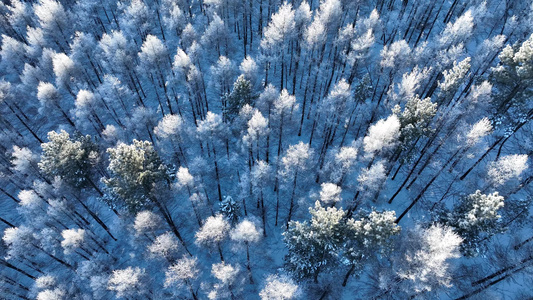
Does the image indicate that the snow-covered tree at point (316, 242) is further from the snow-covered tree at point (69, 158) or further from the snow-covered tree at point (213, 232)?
the snow-covered tree at point (69, 158)

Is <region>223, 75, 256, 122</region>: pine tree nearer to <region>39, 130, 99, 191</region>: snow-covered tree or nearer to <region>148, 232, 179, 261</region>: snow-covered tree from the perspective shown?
<region>148, 232, 179, 261</region>: snow-covered tree

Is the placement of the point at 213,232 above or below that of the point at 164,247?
above

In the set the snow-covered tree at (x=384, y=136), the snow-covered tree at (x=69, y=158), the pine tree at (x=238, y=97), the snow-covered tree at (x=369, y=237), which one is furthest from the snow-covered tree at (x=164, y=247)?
the snow-covered tree at (x=384, y=136)

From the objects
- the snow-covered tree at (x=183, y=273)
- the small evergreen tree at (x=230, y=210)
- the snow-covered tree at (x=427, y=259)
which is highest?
the small evergreen tree at (x=230, y=210)

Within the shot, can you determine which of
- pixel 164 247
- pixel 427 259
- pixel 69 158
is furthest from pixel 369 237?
pixel 69 158

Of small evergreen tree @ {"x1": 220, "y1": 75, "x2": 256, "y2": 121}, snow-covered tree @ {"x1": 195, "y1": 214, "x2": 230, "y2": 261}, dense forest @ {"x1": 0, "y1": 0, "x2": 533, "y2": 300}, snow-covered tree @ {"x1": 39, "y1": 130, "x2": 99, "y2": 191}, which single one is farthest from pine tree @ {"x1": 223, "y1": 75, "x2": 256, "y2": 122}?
snow-covered tree @ {"x1": 39, "y1": 130, "x2": 99, "y2": 191}

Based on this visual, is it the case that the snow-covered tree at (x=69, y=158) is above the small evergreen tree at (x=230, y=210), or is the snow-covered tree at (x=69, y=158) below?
above

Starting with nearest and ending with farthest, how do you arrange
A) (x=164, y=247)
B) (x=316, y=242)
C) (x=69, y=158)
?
(x=316, y=242) → (x=164, y=247) → (x=69, y=158)

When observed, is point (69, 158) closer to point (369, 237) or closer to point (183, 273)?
point (183, 273)
